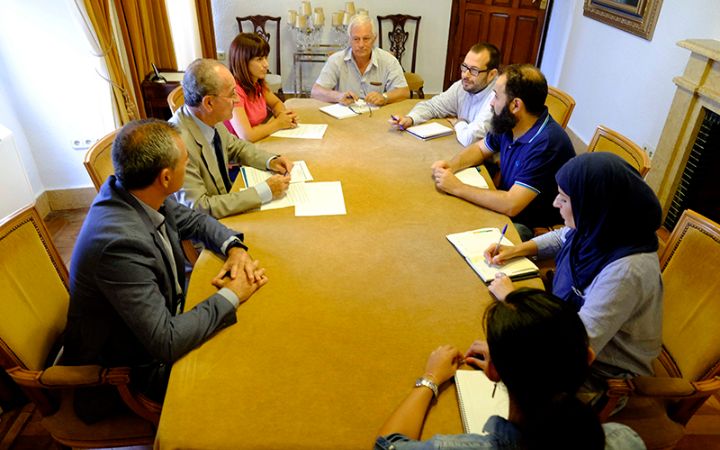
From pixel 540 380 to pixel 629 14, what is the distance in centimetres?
392

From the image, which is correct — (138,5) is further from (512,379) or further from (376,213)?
(512,379)

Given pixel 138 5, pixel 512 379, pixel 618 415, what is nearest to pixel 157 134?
pixel 512 379

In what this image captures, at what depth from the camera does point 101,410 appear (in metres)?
1.31

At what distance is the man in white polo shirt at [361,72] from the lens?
3201 mm

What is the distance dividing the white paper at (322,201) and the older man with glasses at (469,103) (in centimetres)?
86

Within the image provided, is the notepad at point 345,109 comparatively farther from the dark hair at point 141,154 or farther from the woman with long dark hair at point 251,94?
the dark hair at point 141,154

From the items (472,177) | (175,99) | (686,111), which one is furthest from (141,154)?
(686,111)

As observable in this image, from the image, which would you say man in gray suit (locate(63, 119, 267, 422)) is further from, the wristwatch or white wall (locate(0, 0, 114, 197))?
white wall (locate(0, 0, 114, 197))

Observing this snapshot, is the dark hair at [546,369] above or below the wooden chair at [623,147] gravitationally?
above

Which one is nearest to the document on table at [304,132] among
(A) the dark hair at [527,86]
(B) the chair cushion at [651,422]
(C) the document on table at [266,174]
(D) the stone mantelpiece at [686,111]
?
(C) the document on table at [266,174]

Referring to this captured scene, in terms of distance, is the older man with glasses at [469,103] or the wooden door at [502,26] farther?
the wooden door at [502,26]

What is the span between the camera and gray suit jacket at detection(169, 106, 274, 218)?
1820 mm

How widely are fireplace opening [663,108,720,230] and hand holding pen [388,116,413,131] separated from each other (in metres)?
1.90

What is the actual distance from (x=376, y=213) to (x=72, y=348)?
1.10 metres
